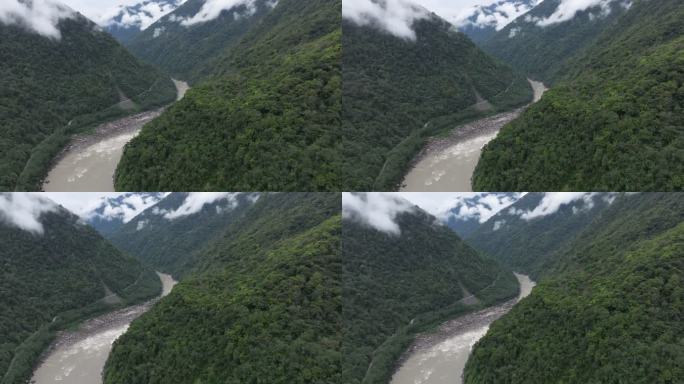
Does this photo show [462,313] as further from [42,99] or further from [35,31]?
[35,31]

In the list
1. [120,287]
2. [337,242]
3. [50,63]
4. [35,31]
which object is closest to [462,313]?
[337,242]

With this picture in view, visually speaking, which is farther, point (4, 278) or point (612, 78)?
point (4, 278)

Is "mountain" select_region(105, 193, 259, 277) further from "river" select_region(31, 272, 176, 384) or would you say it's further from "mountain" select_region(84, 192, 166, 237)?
"river" select_region(31, 272, 176, 384)

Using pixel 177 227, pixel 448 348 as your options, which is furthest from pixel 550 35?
pixel 177 227

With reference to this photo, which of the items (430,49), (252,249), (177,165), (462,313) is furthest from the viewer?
(252,249)

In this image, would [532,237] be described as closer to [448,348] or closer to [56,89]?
[448,348]

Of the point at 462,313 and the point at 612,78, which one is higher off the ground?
the point at 612,78

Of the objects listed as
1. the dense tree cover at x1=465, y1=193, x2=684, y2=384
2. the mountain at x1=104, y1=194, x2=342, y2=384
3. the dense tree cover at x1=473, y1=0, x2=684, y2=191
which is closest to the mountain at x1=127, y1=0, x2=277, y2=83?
the mountain at x1=104, y1=194, x2=342, y2=384
